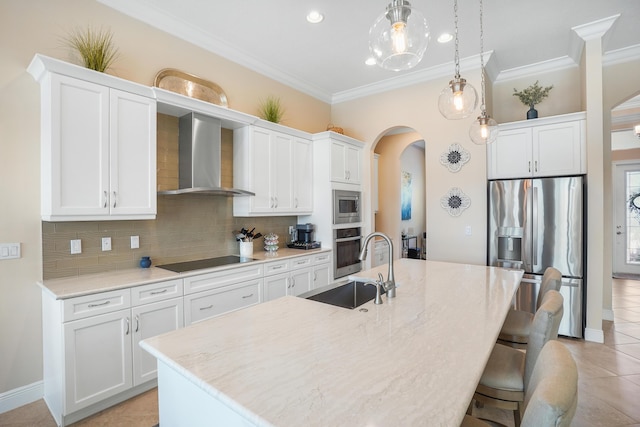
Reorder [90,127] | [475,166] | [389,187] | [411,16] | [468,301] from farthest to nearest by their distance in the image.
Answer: [389,187]
[475,166]
[90,127]
[468,301]
[411,16]

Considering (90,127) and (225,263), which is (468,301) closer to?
(225,263)

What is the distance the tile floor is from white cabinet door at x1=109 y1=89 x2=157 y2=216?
145 cm

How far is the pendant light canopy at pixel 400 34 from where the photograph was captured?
145 cm

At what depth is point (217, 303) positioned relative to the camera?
285cm

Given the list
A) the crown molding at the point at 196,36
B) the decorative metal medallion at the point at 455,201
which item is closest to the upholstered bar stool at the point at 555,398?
the decorative metal medallion at the point at 455,201

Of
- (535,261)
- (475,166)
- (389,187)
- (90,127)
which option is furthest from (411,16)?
(389,187)

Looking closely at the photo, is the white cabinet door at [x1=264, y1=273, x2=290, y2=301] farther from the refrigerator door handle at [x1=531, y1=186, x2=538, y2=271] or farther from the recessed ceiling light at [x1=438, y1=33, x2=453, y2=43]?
the recessed ceiling light at [x1=438, y1=33, x2=453, y2=43]

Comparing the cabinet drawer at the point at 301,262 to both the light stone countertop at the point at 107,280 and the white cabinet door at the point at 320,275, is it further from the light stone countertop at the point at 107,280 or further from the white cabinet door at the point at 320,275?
the light stone countertop at the point at 107,280

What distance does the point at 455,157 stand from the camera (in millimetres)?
4062

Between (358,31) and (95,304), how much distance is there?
11.1ft

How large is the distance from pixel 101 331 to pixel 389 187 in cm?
554

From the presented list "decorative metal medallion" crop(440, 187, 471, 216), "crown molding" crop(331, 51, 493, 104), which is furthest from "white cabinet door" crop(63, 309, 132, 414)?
"crown molding" crop(331, 51, 493, 104)

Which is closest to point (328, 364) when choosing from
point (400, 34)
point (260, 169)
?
point (400, 34)

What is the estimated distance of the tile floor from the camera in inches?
83.4
